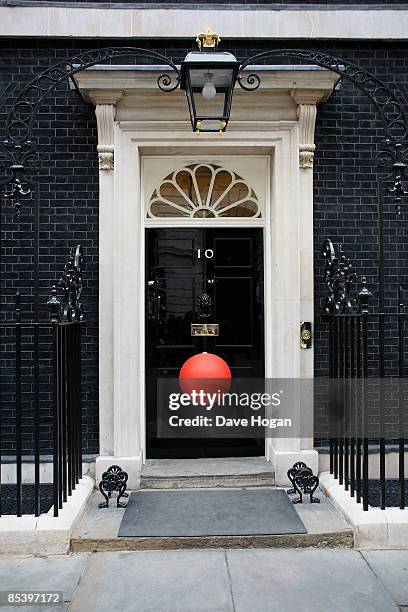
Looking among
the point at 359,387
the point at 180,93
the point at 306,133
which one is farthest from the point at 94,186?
the point at 359,387

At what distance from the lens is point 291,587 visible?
3945 mm

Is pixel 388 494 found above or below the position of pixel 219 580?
above

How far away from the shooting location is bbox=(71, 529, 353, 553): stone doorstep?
452 centimetres

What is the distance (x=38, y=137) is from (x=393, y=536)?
16.1 feet

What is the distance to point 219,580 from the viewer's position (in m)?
4.04

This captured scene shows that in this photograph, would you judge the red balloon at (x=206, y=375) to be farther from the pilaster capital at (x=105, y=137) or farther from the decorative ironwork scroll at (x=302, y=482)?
the pilaster capital at (x=105, y=137)

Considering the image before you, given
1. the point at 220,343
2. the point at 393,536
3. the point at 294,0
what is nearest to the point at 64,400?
the point at 220,343

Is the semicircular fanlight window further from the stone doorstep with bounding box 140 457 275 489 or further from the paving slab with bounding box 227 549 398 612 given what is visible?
the paving slab with bounding box 227 549 398 612

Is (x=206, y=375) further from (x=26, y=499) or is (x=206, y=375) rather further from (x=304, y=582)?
(x=304, y=582)

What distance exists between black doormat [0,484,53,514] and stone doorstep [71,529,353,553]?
523mm

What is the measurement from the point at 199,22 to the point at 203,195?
1.74 m

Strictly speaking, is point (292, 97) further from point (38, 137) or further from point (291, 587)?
point (291, 587)

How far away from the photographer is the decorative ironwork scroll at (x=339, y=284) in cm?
491

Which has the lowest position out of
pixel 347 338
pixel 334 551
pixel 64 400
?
pixel 334 551
